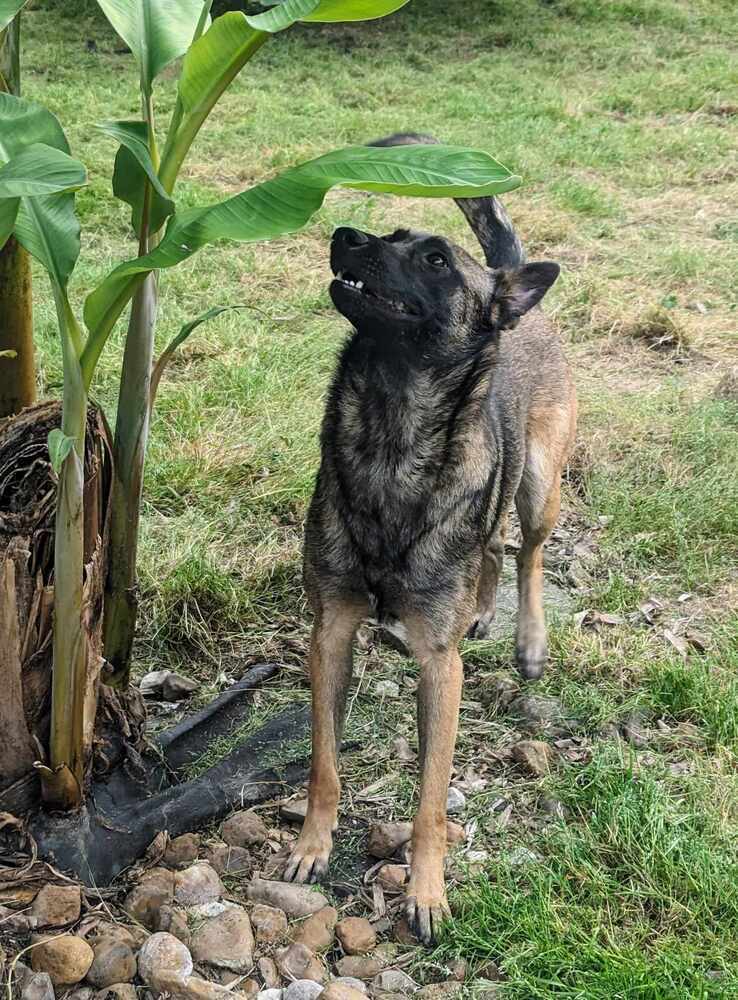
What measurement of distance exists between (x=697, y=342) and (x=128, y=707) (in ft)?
14.7

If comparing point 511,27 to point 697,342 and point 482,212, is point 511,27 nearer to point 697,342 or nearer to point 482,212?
point 697,342

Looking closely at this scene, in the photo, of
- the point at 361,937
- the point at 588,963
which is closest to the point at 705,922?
the point at 588,963

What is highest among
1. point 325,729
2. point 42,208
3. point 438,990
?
point 42,208

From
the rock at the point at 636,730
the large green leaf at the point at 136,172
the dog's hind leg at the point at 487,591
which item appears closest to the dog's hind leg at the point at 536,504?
the dog's hind leg at the point at 487,591

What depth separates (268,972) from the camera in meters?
2.50

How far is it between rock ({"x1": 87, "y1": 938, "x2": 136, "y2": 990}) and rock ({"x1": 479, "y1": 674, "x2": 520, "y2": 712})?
154 centimetres

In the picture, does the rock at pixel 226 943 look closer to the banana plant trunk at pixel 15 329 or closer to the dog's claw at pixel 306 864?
the dog's claw at pixel 306 864

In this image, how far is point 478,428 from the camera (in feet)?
10.0

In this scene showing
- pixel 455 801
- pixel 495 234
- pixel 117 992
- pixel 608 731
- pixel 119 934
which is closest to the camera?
pixel 117 992

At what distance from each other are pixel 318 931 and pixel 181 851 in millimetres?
418

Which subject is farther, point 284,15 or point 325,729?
point 325,729

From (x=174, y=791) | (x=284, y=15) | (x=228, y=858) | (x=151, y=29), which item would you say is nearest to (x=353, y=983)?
(x=228, y=858)

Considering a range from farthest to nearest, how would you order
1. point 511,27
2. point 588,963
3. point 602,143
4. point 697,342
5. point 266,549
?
point 511,27, point 602,143, point 697,342, point 266,549, point 588,963

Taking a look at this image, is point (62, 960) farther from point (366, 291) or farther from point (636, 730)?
point (636, 730)
